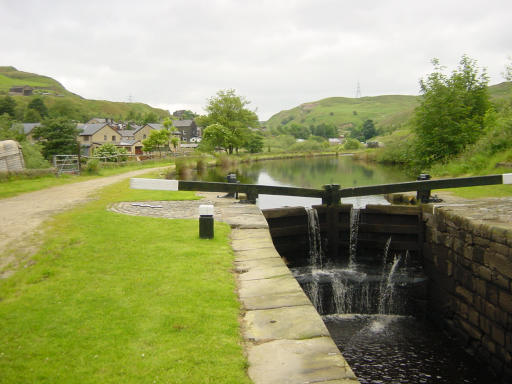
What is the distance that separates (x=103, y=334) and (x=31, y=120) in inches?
4333

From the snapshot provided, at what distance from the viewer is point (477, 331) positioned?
599 centimetres

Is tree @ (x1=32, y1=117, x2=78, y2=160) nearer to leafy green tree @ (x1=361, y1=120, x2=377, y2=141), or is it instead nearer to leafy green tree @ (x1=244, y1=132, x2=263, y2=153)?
leafy green tree @ (x1=244, y1=132, x2=263, y2=153)

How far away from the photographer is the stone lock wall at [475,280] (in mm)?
5293

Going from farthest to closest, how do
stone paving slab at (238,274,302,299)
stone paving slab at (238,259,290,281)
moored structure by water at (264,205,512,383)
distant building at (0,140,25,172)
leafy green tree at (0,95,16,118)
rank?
1. leafy green tree at (0,95,16,118)
2. distant building at (0,140,25,172)
3. moored structure by water at (264,205,512,383)
4. stone paving slab at (238,259,290,281)
5. stone paving slab at (238,274,302,299)

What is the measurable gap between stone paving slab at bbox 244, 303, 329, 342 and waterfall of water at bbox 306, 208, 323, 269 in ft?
19.1

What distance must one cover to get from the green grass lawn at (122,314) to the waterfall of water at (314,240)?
13.2ft

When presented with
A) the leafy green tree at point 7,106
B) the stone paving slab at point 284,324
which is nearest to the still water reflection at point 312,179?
the stone paving slab at point 284,324

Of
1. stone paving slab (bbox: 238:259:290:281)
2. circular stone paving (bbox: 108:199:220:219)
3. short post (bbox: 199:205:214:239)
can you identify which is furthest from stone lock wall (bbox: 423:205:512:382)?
circular stone paving (bbox: 108:199:220:219)

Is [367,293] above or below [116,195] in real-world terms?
below

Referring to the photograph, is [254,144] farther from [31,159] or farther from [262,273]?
[262,273]

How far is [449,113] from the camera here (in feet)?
62.3

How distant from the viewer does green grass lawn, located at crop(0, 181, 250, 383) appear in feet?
8.60

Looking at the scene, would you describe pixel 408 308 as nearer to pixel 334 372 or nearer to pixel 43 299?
pixel 334 372

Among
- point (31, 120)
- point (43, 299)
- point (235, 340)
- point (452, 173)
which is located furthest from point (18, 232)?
point (31, 120)
